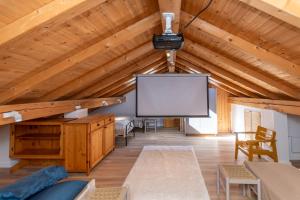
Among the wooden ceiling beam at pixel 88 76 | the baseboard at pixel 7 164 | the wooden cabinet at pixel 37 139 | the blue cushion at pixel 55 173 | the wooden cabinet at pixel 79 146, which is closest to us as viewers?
the blue cushion at pixel 55 173

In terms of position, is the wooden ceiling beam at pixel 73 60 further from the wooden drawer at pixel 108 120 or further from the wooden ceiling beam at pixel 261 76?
the wooden drawer at pixel 108 120

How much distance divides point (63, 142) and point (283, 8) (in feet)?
12.9

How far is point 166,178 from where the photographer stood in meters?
2.90

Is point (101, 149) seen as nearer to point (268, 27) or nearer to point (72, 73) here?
point (72, 73)

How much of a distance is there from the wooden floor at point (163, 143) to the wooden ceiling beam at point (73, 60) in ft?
6.27

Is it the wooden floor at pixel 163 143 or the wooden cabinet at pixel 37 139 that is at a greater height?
the wooden cabinet at pixel 37 139

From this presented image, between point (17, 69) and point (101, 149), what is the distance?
2856 mm

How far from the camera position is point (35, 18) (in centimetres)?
158

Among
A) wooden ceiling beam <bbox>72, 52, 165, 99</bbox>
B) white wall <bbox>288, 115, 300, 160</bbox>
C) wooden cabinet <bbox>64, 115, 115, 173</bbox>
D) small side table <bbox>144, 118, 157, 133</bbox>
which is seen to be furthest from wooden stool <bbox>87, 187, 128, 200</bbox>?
small side table <bbox>144, 118, 157, 133</bbox>

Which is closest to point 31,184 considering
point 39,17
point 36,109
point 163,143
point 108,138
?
point 39,17

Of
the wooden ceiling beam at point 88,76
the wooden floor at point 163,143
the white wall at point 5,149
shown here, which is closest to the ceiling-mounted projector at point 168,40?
the wooden ceiling beam at point 88,76

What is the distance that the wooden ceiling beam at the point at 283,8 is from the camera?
1465 millimetres

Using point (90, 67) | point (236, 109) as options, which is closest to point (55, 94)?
point (90, 67)

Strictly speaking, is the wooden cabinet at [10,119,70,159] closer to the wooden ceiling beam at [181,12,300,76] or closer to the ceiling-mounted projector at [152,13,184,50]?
the ceiling-mounted projector at [152,13,184,50]
